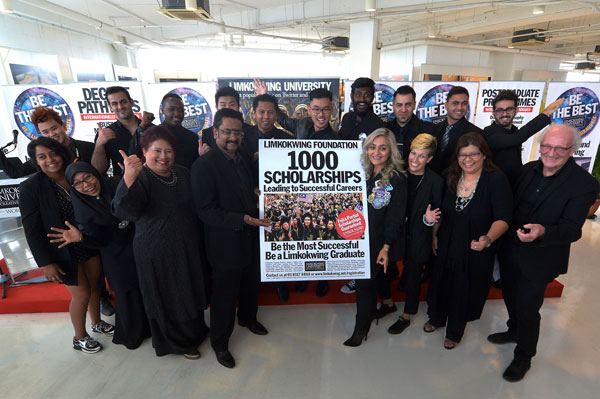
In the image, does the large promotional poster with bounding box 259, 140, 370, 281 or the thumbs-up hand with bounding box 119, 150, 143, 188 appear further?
the large promotional poster with bounding box 259, 140, 370, 281

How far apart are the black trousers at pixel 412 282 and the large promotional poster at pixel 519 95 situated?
3.90 meters

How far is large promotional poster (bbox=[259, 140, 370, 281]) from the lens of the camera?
2367 mm

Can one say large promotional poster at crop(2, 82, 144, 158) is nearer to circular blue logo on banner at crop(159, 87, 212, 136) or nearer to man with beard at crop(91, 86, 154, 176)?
circular blue logo on banner at crop(159, 87, 212, 136)

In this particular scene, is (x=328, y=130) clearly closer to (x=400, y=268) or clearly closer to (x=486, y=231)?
(x=486, y=231)

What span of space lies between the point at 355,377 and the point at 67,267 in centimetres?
230

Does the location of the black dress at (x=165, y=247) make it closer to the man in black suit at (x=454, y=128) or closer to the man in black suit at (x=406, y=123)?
the man in black suit at (x=406, y=123)

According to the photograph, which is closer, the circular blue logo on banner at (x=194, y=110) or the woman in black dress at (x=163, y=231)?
the woman in black dress at (x=163, y=231)

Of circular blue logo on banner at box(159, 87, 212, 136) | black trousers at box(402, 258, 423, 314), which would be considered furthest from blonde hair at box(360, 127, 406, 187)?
circular blue logo on banner at box(159, 87, 212, 136)

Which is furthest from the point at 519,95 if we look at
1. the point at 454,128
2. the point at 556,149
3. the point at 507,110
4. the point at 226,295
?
the point at 226,295

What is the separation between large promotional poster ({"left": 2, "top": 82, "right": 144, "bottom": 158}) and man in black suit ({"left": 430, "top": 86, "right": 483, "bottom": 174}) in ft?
15.8

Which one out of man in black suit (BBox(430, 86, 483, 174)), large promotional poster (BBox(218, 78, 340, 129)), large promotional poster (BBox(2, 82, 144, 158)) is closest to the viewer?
man in black suit (BBox(430, 86, 483, 174))

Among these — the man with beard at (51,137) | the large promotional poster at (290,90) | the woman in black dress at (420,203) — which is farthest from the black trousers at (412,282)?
the man with beard at (51,137)

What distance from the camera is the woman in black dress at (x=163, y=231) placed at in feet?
6.35

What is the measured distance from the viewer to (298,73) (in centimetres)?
1905
